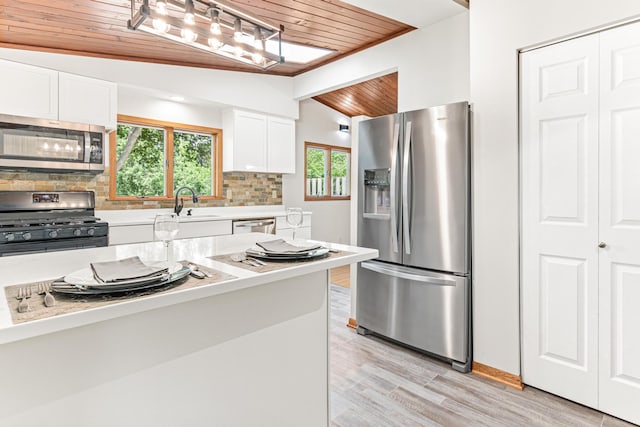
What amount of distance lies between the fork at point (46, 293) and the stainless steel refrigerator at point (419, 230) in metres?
2.33

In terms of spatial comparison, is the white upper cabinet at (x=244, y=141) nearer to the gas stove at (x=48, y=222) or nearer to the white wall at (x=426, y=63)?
the white wall at (x=426, y=63)

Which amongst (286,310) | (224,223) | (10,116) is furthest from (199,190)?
(286,310)

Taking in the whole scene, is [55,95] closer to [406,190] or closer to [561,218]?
[406,190]

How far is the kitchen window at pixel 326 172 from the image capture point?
20.2 ft

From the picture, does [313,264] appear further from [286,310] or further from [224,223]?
[224,223]

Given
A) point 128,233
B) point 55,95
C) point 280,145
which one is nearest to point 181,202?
point 128,233

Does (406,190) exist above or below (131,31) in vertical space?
below

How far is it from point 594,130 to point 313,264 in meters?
1.87

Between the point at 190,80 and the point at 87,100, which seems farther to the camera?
the point at 190,80

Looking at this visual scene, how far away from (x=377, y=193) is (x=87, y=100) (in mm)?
2804

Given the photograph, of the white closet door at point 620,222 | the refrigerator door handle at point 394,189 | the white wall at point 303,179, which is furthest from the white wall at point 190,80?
the white closet door at point 620,222

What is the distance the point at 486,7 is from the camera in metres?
2.49

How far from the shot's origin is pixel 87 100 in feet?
10.9

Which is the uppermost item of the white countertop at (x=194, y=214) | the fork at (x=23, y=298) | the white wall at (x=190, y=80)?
the white wall at (x=190, y=80)
